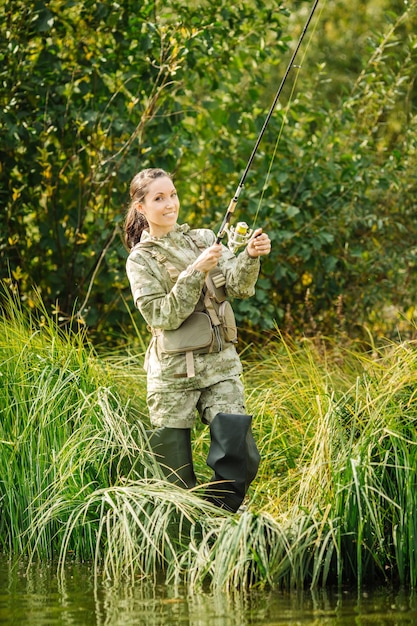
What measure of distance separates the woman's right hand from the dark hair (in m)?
0.47

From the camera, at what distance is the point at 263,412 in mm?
5234

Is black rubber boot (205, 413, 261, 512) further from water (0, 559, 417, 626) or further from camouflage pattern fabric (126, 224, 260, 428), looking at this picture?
water (0, 559, 417, 626)

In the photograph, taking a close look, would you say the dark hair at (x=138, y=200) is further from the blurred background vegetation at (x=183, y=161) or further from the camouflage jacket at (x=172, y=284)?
the blurred background vegetation at (x=183, y=161)

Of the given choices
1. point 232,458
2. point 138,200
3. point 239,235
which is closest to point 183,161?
point 138,200

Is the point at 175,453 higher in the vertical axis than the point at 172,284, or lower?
lower

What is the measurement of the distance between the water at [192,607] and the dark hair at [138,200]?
1.54 meters

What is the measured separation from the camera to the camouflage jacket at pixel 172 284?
430 centimetres

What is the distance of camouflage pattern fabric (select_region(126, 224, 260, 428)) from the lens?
14.5 ft

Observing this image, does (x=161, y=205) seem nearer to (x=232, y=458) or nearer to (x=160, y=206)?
(x=160, y=206)

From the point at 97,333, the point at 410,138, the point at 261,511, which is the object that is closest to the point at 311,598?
the point at 261,511

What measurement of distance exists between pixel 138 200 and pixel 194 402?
2.91ft

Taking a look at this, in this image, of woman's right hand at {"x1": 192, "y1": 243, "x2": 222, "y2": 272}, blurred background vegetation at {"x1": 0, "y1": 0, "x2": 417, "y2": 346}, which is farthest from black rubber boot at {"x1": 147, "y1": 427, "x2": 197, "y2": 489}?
blurred background vegetation at {"x1": 0, "y1": 0, "x2": 417, "y2": 346}

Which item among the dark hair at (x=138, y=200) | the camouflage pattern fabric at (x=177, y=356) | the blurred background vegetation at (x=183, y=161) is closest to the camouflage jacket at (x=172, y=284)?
the camouflage pattern fabric at (x=177, y=356)

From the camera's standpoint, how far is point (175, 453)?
4.53 metres
